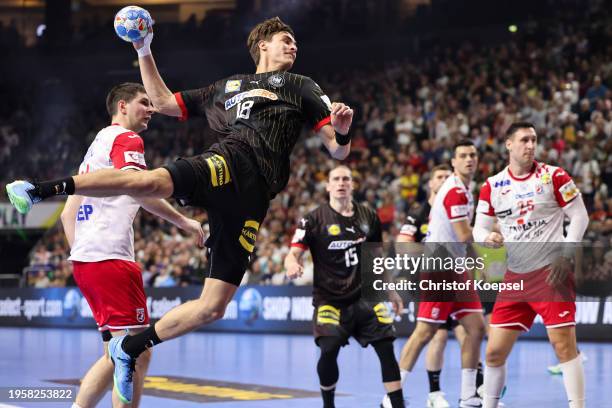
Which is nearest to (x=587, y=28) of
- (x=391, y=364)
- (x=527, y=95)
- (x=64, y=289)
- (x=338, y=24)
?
(x=527, y=95)

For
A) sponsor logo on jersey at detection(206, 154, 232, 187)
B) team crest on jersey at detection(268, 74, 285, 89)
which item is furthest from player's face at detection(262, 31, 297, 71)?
sponsor logo on jersey at detection(206, 154, 232, 187)

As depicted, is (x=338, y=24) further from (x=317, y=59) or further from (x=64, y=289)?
(x=64, y=289)

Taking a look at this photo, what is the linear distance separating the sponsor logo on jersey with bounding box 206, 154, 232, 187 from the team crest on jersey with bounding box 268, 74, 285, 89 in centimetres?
79

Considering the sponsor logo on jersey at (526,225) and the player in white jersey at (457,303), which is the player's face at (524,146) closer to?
the sponsor logo on jersey at (526,225)

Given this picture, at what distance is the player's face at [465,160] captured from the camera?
970 centimetres

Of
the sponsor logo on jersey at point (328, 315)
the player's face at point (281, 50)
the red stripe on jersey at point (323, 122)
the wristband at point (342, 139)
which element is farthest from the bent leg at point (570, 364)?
the player's face at point (281, 50)

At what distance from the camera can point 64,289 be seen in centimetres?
2362

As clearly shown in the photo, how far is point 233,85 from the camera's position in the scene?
A: 6.83m

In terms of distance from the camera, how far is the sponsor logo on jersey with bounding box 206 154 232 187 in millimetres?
6129

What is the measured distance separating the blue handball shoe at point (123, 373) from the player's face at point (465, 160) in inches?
181

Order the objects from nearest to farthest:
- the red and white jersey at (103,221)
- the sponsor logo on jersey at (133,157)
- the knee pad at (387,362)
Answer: the sponsor logo on jersey at (133,157) < the red and white jersey at (103,221) < the knee pad at (387,362)

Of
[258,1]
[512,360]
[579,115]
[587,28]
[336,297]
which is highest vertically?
[258,1]

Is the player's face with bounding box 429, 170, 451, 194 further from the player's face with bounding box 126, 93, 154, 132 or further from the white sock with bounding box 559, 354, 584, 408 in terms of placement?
the player's face with bounding box 126, 93, 154, 132

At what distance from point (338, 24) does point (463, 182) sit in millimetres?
23539
